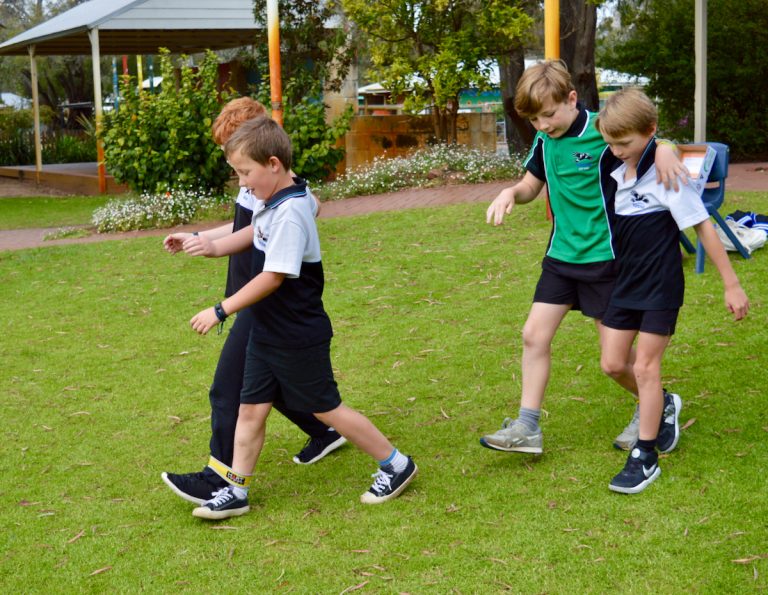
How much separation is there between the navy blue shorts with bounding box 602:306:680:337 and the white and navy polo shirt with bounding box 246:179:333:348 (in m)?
1.09

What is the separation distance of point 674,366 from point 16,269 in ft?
23.0

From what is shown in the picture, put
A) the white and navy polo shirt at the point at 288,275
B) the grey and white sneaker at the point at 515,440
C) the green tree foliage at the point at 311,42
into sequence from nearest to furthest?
1. the white and navy polo shirt at the point at 288,275
2. the grey and white sneaker at the point at 515,440
3. the green tree foliage at the point at 311,42

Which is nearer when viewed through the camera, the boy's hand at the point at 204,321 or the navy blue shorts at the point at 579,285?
the boy's hand at the point at 204,321

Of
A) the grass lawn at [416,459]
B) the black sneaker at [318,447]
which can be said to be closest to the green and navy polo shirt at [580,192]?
the grass lawn at [416,459]

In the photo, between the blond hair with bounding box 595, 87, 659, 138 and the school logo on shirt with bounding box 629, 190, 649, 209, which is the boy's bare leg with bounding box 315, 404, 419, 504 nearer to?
the school logo on shirt with bounding box 629, 190, 649, 209

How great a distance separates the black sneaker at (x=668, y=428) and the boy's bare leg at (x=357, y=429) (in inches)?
44.9

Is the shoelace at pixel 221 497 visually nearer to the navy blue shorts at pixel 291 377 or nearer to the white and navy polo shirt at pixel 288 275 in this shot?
the navy blue shorts at pixel 291 377

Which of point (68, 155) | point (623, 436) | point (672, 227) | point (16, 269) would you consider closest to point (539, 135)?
point (672, 227)

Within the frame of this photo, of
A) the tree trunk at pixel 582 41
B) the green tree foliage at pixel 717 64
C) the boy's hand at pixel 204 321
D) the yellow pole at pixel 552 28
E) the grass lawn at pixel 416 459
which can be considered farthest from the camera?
the tree trunk at pixel 582 41

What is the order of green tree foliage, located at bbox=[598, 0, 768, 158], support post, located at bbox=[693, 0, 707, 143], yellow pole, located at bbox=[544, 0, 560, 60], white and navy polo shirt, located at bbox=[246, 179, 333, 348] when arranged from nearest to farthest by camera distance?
1. white and navy polo shirt, located at bbox=[246, 179, 333, 348]
2. yellow pole, located at bbox=[544, 0, 560, 60]
3. support post, located at bbox=[693, 0, 707, 143]
4. green tree foliage, located at bbox=[598, 0, 768, 158]

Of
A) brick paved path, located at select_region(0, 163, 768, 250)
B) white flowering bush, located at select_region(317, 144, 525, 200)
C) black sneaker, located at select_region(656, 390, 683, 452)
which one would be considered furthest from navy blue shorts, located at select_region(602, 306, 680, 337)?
white flowering bush, located at select_region(317, 144, 525, 200)

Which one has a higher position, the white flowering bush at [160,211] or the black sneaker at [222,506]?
the white flowering bush at [160,211]

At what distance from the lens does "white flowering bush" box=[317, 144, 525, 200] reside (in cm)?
1370

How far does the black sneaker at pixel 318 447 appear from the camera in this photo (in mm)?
4598
